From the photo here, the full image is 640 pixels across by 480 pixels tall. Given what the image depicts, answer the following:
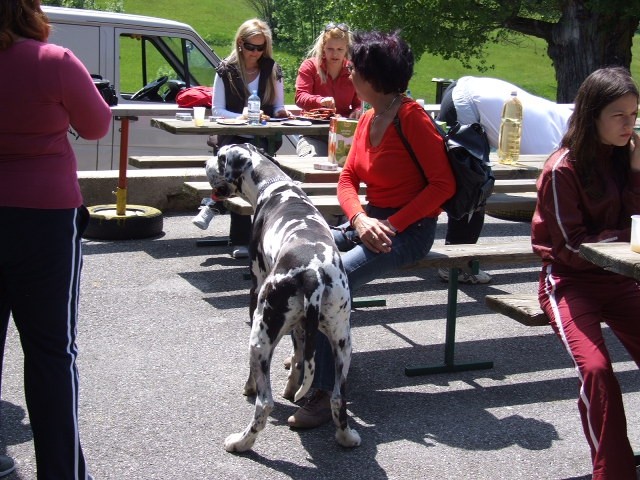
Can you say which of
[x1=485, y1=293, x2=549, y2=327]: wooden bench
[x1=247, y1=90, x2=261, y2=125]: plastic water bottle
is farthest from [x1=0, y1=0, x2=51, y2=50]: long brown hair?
[x1=247, y1=90, x2=261, y2=125]: plastic water bottle

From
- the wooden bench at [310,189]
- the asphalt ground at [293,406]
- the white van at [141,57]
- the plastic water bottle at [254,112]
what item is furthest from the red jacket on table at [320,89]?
the white van at [141,57]

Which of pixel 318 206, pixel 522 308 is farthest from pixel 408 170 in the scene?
pixel 318 206

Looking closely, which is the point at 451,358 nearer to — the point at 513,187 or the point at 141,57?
the point at 513,187

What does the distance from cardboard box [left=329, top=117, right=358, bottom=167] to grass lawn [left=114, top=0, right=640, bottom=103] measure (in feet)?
49.5

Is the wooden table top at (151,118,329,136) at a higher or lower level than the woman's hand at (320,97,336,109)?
lower

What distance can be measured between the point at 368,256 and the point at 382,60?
37.0 inches

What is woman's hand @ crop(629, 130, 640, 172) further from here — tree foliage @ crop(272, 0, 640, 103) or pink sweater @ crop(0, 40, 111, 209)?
tree foliage @ crop(272, 0, 640, 103)

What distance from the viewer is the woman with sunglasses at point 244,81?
7.59m

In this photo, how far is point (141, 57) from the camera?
1029 cm

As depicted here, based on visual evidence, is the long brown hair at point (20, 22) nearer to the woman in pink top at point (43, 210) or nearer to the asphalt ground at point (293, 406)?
the woman in pink top at point (43, 210)

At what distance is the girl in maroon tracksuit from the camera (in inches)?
152

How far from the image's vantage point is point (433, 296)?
6.62 m

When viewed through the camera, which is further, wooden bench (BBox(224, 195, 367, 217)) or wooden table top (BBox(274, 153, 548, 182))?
wooden table top (BBox(274, 153, 548, 182))

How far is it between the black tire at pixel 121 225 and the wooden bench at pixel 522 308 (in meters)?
3.96
